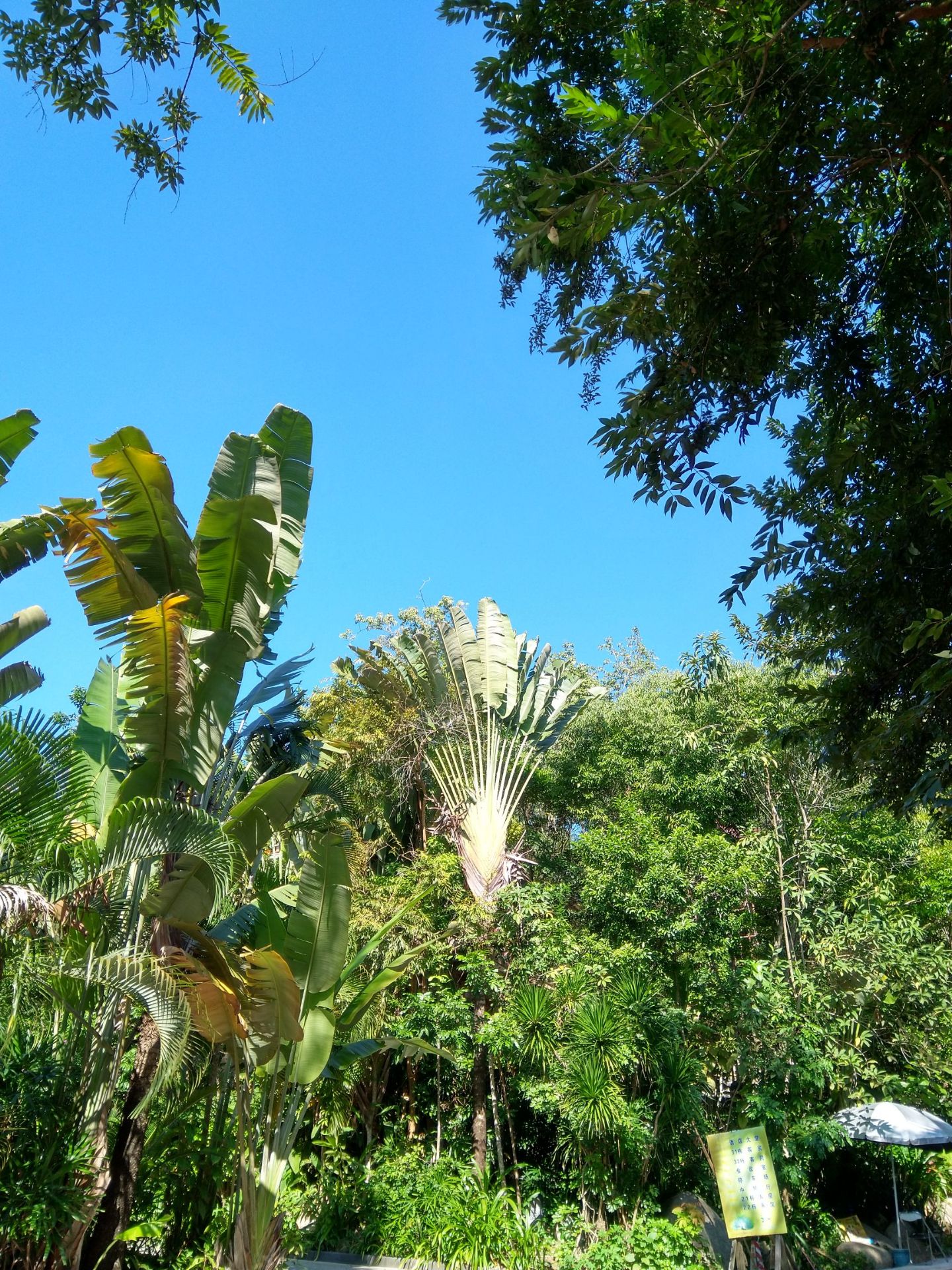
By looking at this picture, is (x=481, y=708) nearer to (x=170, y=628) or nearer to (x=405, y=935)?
(x=405, y=935)

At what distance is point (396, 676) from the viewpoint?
47.7 ft

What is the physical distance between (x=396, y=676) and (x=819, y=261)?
10.9 metres

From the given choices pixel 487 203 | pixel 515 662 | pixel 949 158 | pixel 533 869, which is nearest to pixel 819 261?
pixel 949 158

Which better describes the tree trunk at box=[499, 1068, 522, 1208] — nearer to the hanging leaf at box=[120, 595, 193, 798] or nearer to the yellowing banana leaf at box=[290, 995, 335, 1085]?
the yellowing banana leaf at box=[290, 995, 335, 1085]

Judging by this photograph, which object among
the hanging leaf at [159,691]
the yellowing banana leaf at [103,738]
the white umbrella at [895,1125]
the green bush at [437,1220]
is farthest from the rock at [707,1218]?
the hanging leaf at [159,691]

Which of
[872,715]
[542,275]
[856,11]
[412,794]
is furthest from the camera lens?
[412,794]

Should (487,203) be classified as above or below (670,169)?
above

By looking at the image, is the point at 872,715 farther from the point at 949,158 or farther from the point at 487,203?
the point at 487,203

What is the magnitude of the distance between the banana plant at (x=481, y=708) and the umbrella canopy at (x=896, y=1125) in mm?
5423

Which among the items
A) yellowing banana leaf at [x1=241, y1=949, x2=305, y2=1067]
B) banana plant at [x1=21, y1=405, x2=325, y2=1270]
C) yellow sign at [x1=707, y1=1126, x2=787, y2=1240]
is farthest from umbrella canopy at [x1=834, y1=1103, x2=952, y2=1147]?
banana plant at [x1=21, y1=405, x2=325, y2=1270]

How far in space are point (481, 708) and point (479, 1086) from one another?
212 inches

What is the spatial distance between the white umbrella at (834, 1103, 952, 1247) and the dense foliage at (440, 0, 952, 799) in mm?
7400

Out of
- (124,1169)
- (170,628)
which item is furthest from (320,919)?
(170,628)

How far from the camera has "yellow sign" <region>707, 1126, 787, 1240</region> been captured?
7.41 meters
